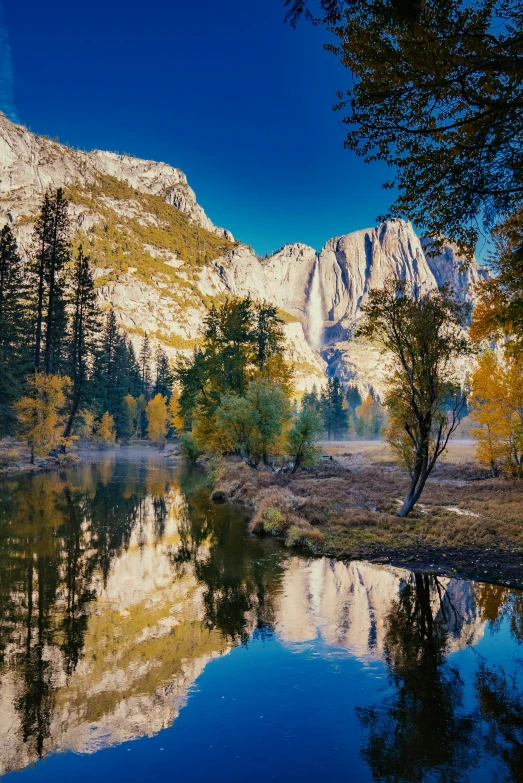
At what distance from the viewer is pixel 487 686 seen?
24.9ft

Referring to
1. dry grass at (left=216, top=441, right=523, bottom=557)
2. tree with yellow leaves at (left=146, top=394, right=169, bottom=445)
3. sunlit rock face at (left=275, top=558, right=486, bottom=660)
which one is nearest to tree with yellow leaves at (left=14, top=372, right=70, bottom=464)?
dry grass at (left=216, top=441, right=523, bottom=557)

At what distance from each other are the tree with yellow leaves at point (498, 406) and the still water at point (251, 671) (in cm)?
2029

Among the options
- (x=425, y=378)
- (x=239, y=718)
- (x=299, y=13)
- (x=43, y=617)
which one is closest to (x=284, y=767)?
(x=239, y=718)

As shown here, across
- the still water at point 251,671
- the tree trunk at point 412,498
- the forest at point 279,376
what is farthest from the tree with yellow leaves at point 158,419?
the still water at point 251,671

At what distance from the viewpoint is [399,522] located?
1939cm

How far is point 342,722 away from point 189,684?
9.36 feet

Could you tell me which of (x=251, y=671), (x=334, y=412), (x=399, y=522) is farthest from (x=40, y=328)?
(x=334, y=412)

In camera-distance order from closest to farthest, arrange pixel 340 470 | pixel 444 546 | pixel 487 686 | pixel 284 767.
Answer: pixel 284 767 < pixel 487 686 < pixel 444 546 < pixel 340 470

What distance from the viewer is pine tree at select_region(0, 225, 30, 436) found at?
112ft

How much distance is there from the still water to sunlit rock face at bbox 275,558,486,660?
0.06 m

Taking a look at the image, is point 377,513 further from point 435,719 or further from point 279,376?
point 279,376

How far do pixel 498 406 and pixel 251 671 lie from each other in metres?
28.0

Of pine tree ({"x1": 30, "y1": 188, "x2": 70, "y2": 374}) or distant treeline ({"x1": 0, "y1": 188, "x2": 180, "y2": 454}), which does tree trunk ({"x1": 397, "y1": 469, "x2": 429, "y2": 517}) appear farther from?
pine tree ({"x1": 30, "y1": 188, "x2": 70, "y2": 374})

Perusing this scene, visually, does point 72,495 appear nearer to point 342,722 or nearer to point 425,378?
point 425,378
